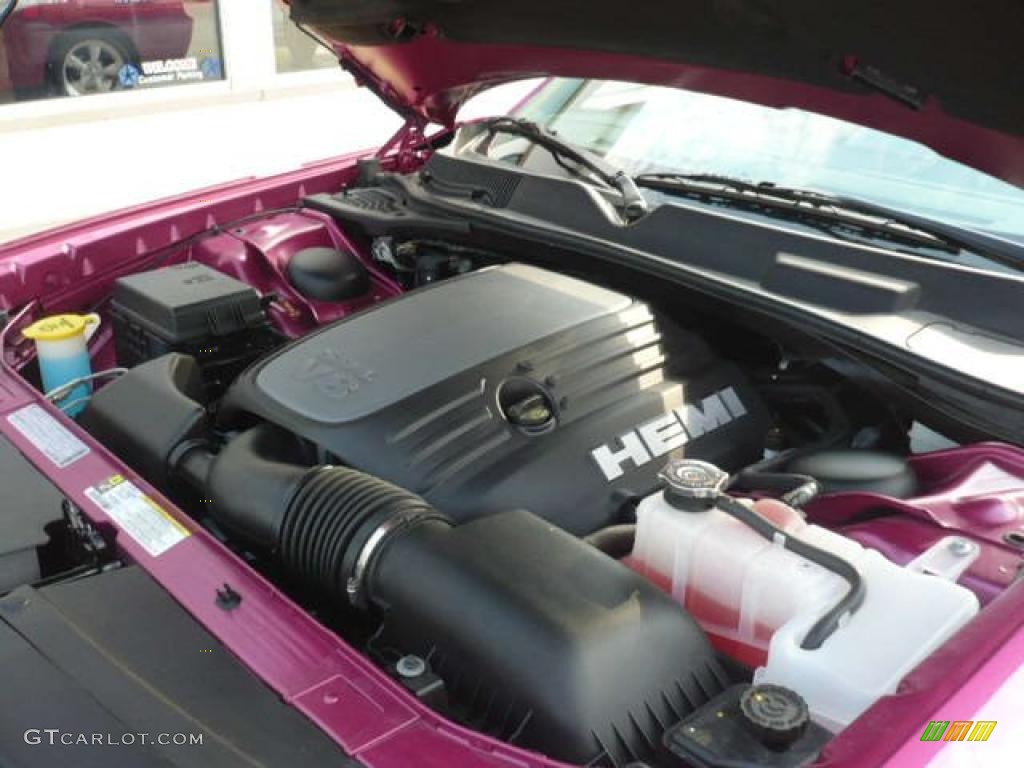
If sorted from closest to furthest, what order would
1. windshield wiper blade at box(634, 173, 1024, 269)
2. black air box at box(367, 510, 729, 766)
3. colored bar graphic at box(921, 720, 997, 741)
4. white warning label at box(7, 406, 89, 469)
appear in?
colored bar graphic at box(921, 720, 997, 741), black air box at box(367, 510, 729, 766), white warning label at box(7, 406, 89, 469), windshield wiper blade at box(634, 173, 1024, 269)

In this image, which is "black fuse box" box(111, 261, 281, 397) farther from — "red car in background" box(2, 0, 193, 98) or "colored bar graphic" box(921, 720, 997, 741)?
"red car in background" box(2, 0, 193, 98)

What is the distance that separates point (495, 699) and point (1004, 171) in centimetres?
105

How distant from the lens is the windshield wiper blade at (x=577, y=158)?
183 cm

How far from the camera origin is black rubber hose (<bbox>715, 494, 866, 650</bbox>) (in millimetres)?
963

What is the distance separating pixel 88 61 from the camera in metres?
7.28

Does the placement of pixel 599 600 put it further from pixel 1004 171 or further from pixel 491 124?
pixel 491 124

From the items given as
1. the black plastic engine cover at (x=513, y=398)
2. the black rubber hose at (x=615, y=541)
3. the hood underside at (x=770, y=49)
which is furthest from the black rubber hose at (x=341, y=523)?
the hood underside at (x=770, y=49)

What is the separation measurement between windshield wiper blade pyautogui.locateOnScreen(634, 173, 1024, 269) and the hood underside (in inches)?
4.4

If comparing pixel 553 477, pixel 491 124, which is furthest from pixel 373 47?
pixel 553 477

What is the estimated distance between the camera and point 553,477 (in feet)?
4.42

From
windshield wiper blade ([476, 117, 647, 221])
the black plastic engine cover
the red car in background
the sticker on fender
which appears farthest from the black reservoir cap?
the red car in background

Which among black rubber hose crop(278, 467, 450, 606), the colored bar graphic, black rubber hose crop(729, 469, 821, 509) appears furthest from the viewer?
black rubber hose crop(729, 469, 821, 509)

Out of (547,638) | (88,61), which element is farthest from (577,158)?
(88,61)

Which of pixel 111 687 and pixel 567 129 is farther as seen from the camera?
pixel 567 129
